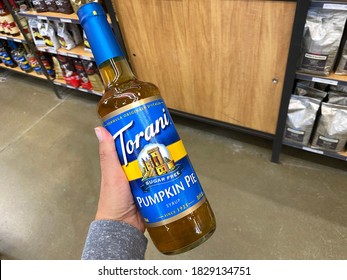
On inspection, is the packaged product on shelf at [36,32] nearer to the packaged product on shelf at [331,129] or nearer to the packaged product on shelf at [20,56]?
the packaged product on shelf at [20,56]

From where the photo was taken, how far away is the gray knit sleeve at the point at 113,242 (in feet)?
2.08

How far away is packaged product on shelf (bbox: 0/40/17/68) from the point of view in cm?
261

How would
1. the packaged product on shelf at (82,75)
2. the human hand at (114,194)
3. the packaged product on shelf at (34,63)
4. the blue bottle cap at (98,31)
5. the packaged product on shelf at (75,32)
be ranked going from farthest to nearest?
the packaged product on shelf at (34,63), the packaged product on shelf at (82,75), the packaged product on shelf at (75,32), the human hand at (114,194), the blue bottle cap at (98,31)

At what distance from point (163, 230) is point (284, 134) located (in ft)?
3.59

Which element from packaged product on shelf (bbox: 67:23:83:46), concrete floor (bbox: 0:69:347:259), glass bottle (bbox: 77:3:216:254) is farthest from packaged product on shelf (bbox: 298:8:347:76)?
packaged product on shelf (bbox: 67:23:83:46)

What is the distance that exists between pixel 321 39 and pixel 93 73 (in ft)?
4.93

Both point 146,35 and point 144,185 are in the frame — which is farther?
point 146,35

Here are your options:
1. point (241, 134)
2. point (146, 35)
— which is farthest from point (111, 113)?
point (241, 134)

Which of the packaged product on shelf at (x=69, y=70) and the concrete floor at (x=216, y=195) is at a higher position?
the packaged product on shelf at (x=69, y=70)

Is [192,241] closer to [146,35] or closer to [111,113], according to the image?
[111,113]

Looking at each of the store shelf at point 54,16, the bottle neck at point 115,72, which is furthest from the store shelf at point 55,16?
the bottle neck at point 115,72

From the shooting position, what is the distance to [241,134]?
179 centimetres

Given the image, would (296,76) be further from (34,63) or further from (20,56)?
(20,56)

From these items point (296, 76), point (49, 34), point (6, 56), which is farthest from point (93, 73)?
point (296, 76)
